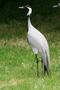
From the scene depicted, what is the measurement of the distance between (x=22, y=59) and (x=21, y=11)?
7607 mm

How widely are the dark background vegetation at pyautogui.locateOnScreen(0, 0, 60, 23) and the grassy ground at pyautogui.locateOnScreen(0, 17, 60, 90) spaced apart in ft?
2.27

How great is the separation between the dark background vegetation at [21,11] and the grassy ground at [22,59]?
0.69 metres

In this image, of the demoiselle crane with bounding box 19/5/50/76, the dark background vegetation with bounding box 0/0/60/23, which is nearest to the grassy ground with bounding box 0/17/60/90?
the demoiselle crane with bounding box 19/5/50/76

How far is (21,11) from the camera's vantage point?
21.0 meters

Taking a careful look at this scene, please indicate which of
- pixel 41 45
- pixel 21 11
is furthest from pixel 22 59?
pixel 21 11

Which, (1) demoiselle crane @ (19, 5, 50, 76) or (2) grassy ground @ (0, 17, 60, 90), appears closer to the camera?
(2) grassy ground @ (0, 17, 60, 90)

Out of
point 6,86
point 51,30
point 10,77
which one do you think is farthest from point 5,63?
point 51,30

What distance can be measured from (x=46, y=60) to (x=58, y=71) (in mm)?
821

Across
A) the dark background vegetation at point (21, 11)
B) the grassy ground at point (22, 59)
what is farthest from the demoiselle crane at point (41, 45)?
the dark background vegetation at point (21, 11)

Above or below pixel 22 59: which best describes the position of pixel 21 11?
below

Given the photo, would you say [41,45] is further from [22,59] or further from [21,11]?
[21,11]

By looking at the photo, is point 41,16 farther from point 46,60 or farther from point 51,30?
point 46,60

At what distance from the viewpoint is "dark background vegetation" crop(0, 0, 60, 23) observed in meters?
20.2

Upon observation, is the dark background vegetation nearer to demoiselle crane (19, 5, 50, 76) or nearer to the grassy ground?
the grassy ground
